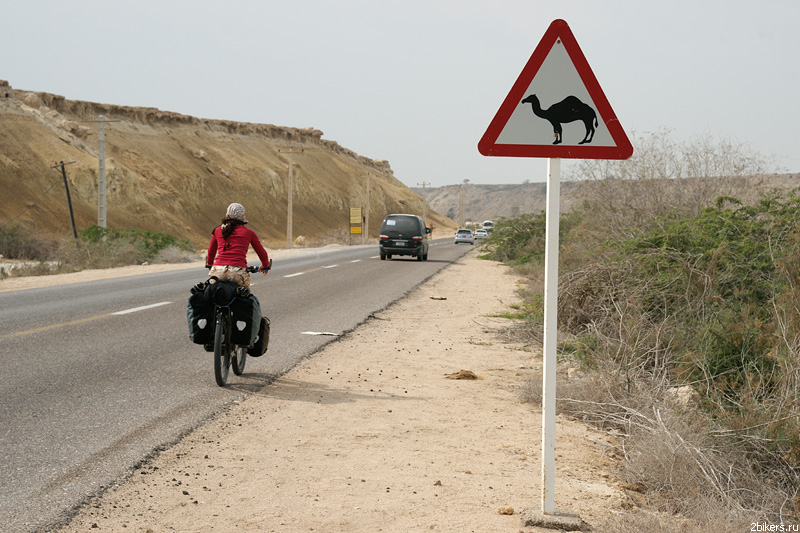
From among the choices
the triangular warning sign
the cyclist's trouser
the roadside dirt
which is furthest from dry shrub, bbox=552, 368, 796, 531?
the cyclist's trouser

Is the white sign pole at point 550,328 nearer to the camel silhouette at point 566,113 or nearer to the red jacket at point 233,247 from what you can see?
the camel silhouette at point 566,113

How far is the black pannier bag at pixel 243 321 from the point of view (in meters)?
7.13

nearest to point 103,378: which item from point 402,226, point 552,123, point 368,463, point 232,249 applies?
point 232,249

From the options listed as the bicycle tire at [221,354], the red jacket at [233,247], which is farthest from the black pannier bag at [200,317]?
the red jacket at [233,247]

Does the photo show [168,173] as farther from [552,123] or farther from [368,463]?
[552,123]

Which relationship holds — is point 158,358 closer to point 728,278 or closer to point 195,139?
point 728,278

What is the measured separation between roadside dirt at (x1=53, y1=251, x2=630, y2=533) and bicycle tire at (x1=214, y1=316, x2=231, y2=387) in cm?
46

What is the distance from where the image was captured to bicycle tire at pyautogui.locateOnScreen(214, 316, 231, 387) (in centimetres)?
698

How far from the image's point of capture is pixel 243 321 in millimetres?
7133

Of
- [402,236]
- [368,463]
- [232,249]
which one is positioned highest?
[232,249]

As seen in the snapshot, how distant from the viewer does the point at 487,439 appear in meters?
5.50

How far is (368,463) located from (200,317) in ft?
9.64

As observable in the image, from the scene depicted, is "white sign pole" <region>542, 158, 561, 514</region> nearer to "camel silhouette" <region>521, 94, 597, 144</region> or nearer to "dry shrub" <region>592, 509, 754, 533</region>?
"camel silhouette" <region>521, 94, 597, 144</region>

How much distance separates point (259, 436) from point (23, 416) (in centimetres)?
197
